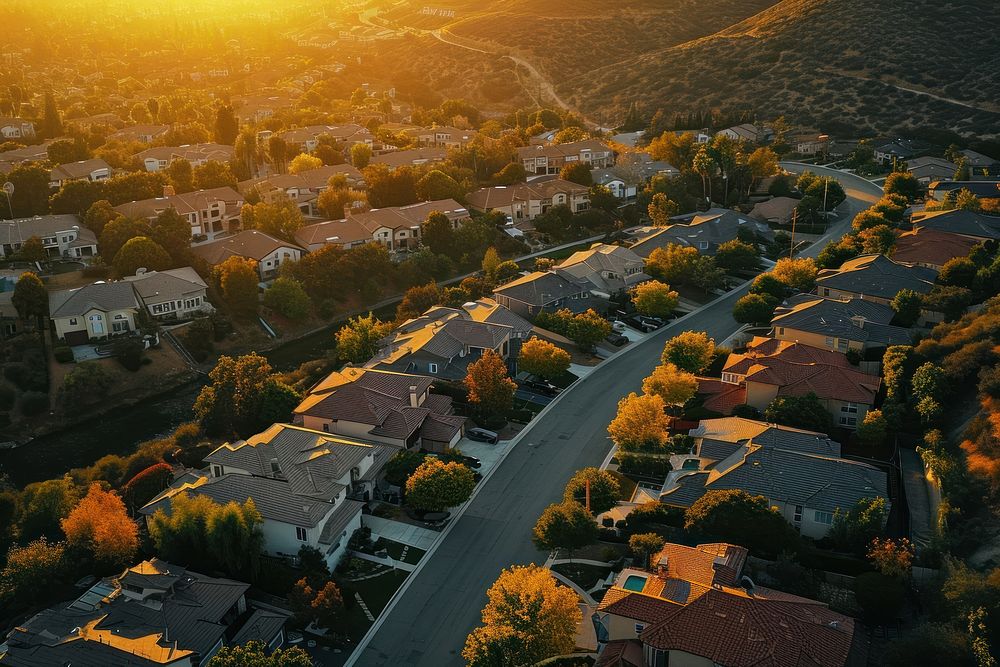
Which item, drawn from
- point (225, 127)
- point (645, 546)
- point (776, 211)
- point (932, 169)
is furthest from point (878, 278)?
point (225, 127)

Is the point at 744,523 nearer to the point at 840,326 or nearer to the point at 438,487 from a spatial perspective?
the point at 438,487

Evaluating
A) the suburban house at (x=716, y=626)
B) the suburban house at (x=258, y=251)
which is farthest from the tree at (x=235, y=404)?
the suburban house at (x=716, y=626)

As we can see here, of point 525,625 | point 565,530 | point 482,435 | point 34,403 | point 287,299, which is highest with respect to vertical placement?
point 525,625

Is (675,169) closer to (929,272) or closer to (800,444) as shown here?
(929,272)

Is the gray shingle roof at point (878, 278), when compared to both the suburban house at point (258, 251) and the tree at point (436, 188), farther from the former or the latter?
the suburban house at point (258, 251)

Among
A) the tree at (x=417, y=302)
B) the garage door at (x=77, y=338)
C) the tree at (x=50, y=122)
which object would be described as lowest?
the tree at (x=417, y=302)

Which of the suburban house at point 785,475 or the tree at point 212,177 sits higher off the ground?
the tree at point 212,177
